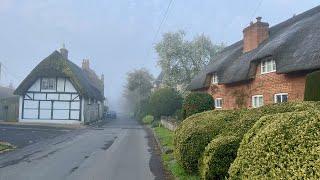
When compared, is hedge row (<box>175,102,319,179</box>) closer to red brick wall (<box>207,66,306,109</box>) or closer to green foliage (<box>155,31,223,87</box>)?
red brick wall (<box>207,66,306,109</box>)

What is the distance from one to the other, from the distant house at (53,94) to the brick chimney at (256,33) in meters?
21.4

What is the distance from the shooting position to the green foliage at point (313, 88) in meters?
15.9

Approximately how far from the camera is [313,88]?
1611 centimetres

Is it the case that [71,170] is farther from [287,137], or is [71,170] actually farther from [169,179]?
[287,137]

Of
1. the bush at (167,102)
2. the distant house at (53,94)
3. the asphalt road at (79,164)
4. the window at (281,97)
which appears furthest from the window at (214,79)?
the distant house at (53,94)

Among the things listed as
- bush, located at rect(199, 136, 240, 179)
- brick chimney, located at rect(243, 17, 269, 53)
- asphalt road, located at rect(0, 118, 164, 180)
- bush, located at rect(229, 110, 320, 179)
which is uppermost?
brick chimney, located at rect(243, 17, 269, 53)

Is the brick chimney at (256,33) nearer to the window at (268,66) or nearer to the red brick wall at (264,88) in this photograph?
the red brick wall at (264,88)

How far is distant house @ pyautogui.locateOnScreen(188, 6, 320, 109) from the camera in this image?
822 inches

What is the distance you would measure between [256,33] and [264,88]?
7.28m

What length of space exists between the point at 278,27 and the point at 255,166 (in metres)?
26.1

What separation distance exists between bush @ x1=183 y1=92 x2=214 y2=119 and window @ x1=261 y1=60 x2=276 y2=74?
3.92m

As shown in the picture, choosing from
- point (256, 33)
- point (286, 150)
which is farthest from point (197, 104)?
point (286, 150)

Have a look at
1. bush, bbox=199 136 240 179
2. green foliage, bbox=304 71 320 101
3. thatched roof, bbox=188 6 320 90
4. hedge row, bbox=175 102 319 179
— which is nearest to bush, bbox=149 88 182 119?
thatched roof, bbox=188 6 320 90

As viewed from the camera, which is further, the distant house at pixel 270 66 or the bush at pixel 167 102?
the bush at pixel 167 102
